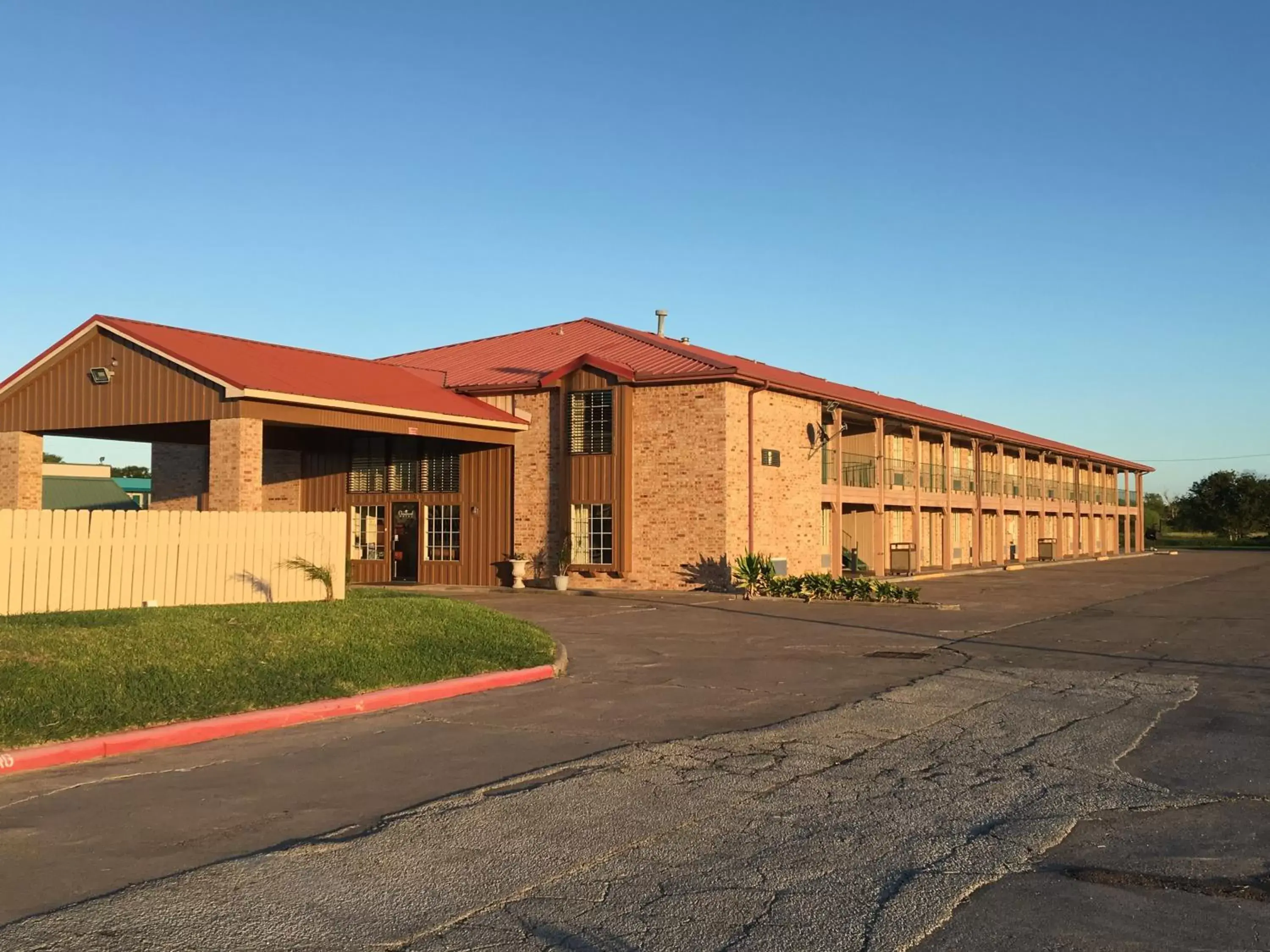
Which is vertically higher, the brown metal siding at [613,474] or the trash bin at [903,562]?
the brown metal siding at [613,474]

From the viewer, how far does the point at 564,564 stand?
2922 centimetres

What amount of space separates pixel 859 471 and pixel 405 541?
1414 cm

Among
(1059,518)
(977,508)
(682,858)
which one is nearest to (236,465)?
(682,858)

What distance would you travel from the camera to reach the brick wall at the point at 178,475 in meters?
34.7

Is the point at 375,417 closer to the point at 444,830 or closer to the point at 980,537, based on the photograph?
the point at 444,830

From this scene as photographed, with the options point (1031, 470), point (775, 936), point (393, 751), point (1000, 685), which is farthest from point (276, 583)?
point (1031, 470)

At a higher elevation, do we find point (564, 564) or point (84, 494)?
point (84, 494)

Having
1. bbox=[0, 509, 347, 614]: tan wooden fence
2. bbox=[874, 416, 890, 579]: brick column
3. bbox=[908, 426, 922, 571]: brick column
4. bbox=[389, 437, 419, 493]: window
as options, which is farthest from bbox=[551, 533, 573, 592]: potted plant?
bbox=[908, 426, 922, 571]: brick column

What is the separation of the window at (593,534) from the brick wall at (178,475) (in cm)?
1231

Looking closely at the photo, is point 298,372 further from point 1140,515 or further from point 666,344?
point 1140,515

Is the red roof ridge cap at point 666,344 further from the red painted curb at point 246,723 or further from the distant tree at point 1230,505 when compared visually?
the distant tree at point 1230,505

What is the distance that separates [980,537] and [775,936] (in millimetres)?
43603

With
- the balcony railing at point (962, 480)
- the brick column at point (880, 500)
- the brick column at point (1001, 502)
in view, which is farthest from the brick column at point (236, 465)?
the brick column at point (1001, 502)

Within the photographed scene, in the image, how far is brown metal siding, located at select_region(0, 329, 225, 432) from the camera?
23656mm
